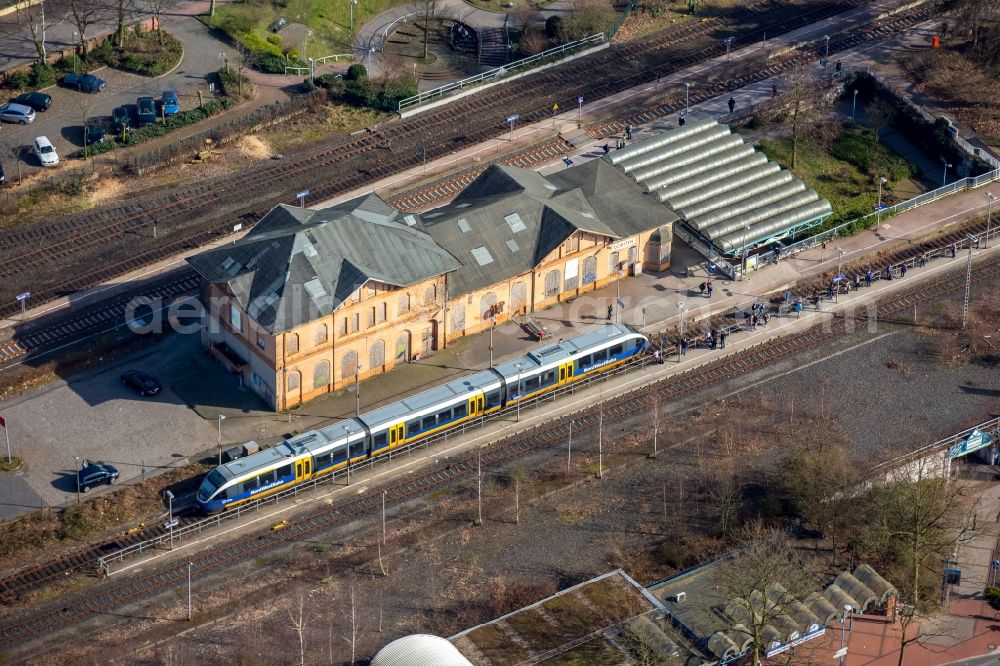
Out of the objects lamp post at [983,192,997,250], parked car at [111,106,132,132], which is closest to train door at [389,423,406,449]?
parked car at [111,106,132,132]

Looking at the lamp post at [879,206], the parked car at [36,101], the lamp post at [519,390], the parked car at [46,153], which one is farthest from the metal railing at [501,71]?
the lamp post at [519,390]

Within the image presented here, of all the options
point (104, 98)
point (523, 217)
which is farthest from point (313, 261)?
point (104, 98)

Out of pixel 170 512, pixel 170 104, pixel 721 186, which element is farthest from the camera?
pixel 170 104

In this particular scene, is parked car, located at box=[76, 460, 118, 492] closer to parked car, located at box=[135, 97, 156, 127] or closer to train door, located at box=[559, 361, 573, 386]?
train door, located at box=[559, 361, 573, 386]

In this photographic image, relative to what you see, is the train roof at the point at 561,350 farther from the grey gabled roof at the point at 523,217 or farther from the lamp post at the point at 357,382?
the lamp post at the point at 357,382

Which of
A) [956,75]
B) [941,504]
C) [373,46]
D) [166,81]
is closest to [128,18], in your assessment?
[166,81]

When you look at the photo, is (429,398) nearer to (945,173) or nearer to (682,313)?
(682,313)
